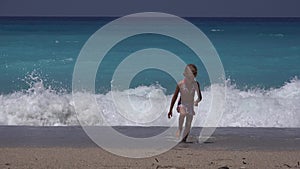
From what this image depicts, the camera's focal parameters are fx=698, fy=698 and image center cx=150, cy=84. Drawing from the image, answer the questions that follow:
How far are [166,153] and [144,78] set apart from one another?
1576cm

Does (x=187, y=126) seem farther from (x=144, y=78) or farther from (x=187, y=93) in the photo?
(x=144, y=78)

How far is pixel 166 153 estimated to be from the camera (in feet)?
29.4

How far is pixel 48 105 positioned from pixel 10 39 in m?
28.6

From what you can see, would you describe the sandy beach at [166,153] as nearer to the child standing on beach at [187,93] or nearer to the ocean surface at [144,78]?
the child standing on beach at [187,93]

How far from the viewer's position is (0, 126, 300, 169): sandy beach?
8328mm

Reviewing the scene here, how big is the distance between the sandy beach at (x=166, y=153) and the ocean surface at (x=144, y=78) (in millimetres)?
2800

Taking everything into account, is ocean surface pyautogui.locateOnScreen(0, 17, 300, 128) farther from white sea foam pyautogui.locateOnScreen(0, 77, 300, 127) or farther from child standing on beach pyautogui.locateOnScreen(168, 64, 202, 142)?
child standing on beach pyautogui.locateOnScreen(168, 64, 202, 142)

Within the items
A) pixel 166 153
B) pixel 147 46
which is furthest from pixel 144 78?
pixel 166 153

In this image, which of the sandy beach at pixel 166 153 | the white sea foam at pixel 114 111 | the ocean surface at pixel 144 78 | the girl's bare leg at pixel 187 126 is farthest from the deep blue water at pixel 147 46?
the girl's bare leg at pixel 187 126

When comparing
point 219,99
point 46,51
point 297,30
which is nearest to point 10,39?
point 46,51

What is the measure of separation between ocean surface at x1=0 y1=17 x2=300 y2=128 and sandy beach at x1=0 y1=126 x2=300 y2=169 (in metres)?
2.80

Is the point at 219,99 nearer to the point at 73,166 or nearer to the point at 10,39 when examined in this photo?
the point at 73,166

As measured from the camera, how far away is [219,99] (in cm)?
1688

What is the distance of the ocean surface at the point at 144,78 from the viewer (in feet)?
45.6
